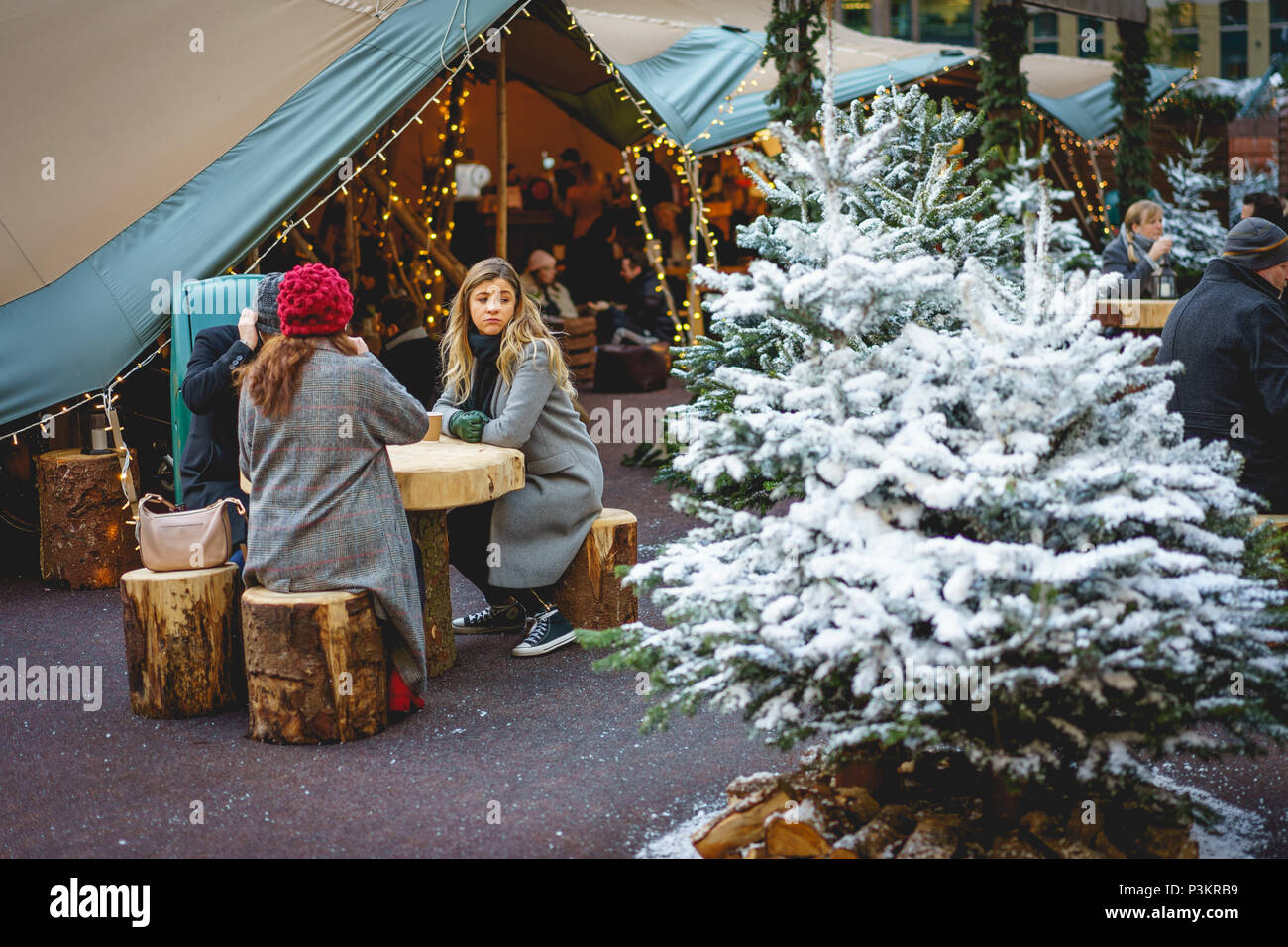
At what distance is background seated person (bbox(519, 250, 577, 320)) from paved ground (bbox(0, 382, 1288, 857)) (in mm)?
7851

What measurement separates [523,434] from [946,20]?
27.5 metres

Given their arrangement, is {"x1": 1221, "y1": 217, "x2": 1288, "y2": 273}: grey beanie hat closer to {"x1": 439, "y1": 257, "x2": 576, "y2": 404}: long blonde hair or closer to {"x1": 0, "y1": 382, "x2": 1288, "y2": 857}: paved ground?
{"x1": 0, "y1": 382, "x2": 1288, "y2": 857}: paved ground

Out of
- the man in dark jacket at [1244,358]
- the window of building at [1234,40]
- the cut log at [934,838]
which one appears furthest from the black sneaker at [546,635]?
the window of building at [1234,40]

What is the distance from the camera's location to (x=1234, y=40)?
29.6m

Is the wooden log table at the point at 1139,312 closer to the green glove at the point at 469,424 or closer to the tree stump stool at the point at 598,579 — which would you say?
the tree stump stool at the point at 598,579

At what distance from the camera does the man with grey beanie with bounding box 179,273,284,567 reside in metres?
4.85

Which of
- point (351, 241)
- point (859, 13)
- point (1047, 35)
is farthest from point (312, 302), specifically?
point (1047, 35)

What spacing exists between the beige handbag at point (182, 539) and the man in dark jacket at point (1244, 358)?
3649mm

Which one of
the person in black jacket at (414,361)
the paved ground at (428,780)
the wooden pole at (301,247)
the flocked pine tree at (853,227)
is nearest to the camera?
the flocked pine tree at (853,227)

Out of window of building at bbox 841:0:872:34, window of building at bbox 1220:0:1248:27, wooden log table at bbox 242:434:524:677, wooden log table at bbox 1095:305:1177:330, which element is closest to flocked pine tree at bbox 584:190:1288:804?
wooden log table at bbox 242:434:524:677

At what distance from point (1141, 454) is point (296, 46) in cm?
547

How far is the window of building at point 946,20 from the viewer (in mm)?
29375
